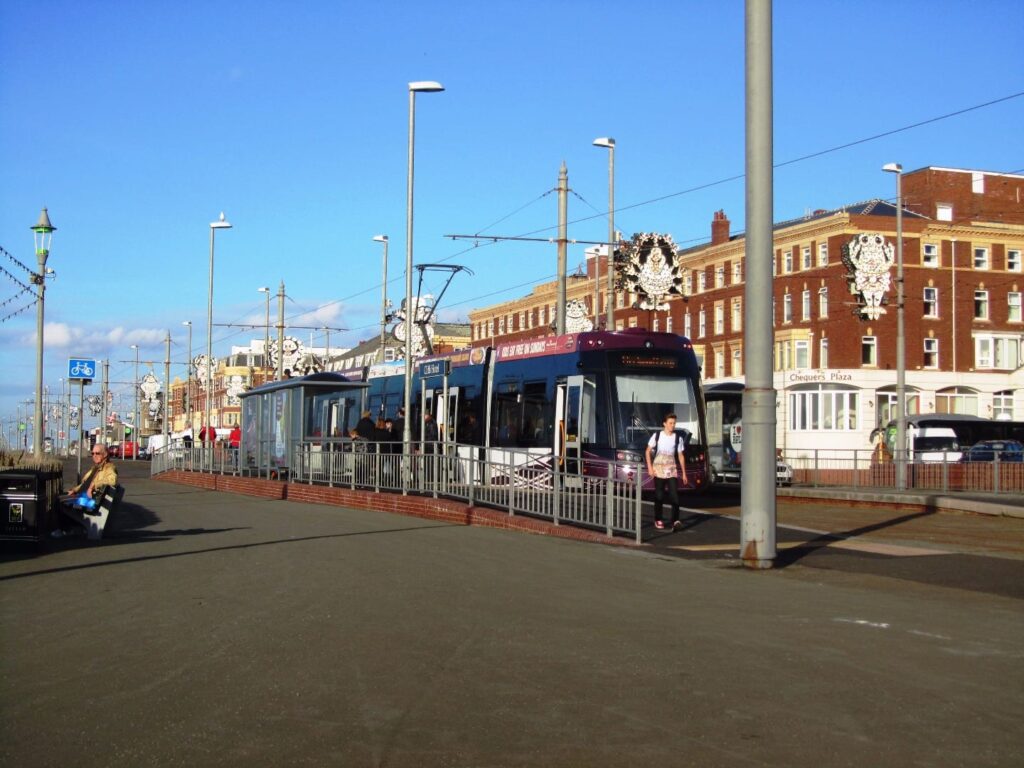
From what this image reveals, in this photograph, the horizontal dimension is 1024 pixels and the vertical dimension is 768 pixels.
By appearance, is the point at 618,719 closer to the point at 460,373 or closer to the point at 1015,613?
the point at 1015,613

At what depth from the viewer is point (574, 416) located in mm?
25609

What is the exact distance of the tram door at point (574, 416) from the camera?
2523 cm

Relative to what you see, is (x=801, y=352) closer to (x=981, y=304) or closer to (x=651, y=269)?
(x=981, y=304)

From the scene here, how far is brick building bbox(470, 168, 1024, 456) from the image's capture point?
215 ft

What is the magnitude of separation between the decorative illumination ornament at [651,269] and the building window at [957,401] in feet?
113

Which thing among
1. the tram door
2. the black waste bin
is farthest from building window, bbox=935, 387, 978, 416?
the black waste bin

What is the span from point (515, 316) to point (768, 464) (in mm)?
85324

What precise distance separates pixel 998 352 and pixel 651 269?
3899cm

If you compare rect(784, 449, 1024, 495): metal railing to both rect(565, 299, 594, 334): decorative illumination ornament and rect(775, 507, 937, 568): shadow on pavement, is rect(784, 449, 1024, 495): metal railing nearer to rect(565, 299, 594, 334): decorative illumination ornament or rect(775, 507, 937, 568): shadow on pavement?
rect(775, 507, 937, 568): shadow on pavement

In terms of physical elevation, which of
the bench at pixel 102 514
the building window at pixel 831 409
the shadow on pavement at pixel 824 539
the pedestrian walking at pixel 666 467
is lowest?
the shadow on pavement at pixel 824 539

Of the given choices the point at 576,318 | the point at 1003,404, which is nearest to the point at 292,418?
the point at 576,318

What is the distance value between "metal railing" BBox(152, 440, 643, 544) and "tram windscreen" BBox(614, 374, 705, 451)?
2042mm

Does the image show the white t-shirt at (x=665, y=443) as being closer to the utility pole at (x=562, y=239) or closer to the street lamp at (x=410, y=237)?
the street lamp at (x=410, y=237)

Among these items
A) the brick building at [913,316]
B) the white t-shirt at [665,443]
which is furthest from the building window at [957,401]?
the white t-shirt at [665,443]
